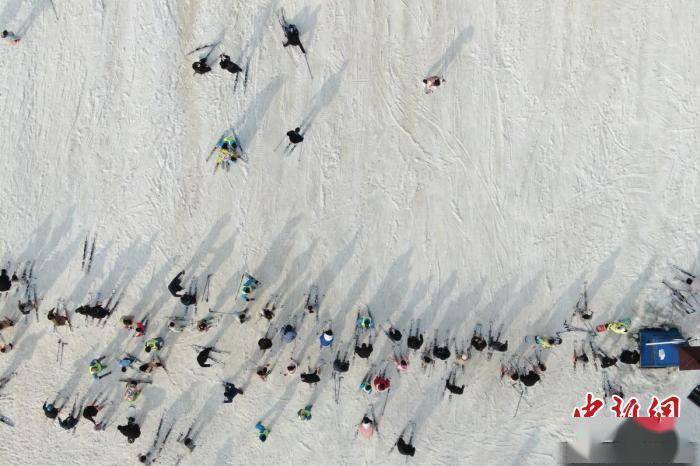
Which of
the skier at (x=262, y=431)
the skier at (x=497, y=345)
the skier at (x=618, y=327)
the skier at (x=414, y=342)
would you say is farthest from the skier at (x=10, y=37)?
the skier at (x=618, y=327)

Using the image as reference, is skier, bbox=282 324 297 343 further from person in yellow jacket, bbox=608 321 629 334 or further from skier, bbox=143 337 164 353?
person in yellow jacket, bbox=608 321 629 334

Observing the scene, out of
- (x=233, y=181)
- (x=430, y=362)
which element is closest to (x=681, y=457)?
(x=430, y=362)

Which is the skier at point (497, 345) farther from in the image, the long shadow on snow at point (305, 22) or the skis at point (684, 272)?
the long shadow on snow at point (305, 22)

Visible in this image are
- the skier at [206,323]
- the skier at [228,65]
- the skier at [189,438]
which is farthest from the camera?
the skier at [189,438]

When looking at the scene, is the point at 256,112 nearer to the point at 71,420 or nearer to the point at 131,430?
the point at 131,430

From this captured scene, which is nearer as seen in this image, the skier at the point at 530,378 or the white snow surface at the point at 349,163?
the skier at the point at 530,378

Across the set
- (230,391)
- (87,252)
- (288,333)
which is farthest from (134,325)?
(288,333)

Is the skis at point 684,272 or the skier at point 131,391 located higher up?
the skis at point 684,272
